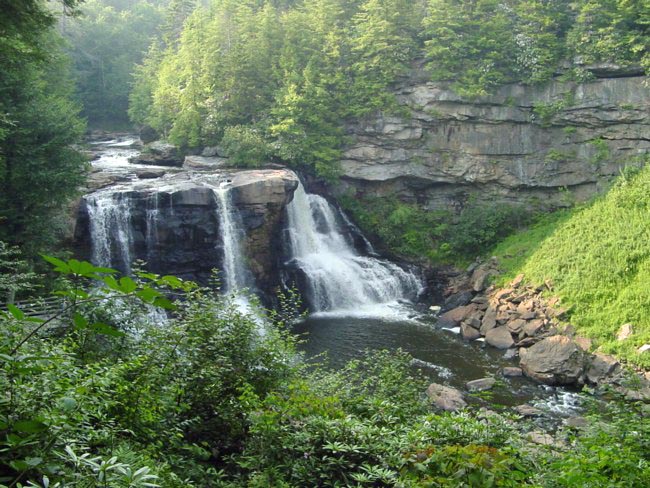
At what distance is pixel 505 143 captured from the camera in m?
25.6

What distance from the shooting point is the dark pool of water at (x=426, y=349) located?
632 inches

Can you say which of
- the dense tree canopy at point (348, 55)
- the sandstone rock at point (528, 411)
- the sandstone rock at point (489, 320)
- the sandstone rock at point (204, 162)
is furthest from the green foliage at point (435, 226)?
the sandstone rock at point (528, 411)

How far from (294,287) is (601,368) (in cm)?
1009

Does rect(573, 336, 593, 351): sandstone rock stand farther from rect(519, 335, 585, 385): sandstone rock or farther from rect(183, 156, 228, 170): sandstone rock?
rect(183, 156, 228, 170): sandstone rock

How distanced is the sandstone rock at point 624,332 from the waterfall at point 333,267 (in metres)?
8.70

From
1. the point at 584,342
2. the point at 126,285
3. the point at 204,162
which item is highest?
the point at 204,162

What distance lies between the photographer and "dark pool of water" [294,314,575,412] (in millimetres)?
16062

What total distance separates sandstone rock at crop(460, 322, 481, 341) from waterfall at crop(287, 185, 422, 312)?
13.3 feet

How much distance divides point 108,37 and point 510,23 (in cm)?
3358

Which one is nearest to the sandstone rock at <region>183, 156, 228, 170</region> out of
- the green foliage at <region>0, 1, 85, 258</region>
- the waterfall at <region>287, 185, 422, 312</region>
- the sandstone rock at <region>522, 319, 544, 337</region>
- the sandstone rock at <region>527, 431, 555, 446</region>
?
the waterfall at <region>287, 185, 422, 312</region>

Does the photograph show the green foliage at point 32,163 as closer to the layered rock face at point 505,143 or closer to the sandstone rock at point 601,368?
the layered rock face at point 505,143

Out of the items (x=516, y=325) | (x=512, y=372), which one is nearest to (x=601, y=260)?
(x=516, y=325)

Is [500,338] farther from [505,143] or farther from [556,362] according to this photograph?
[505,143]

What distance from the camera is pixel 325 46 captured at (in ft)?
92.3
